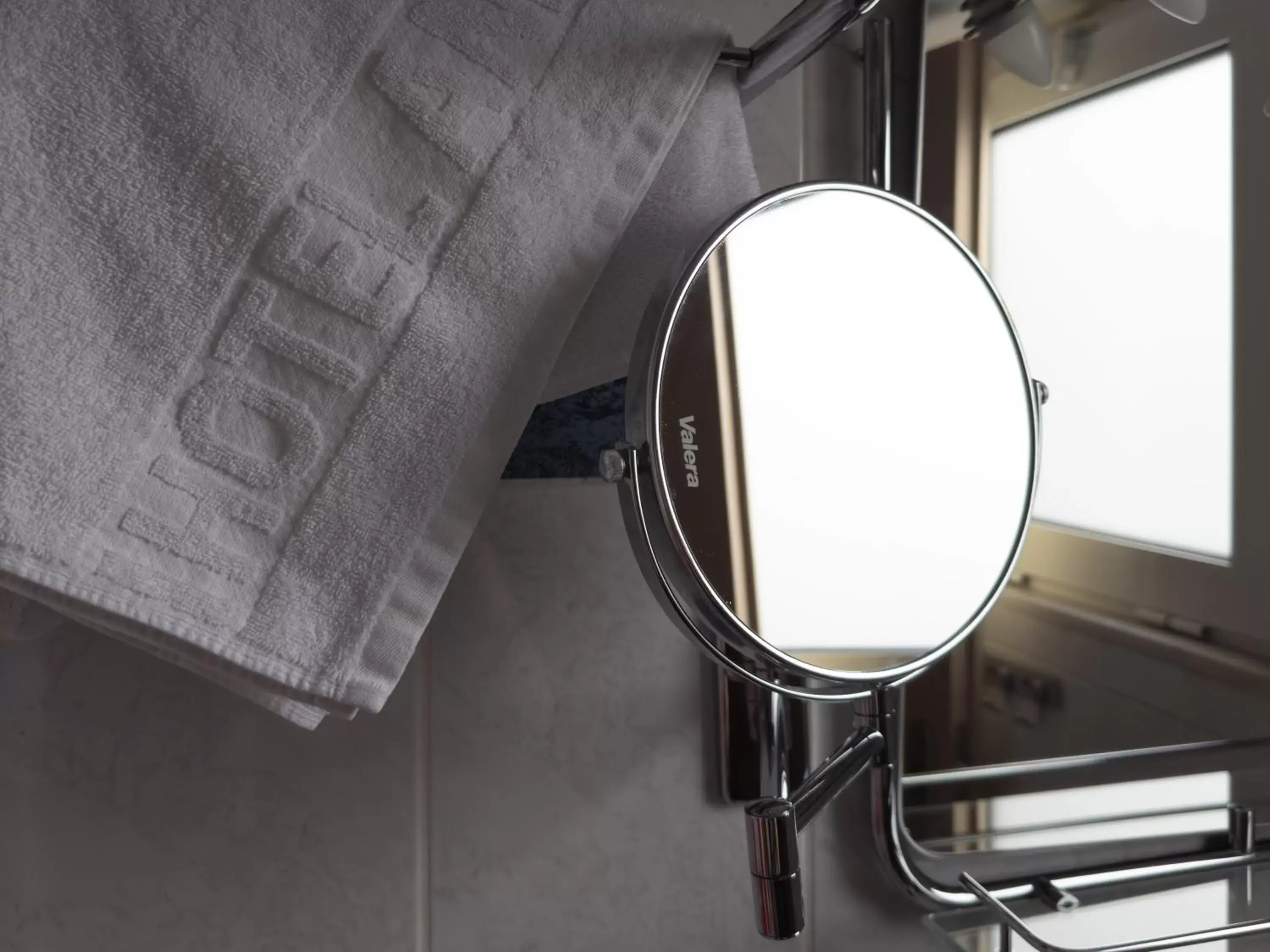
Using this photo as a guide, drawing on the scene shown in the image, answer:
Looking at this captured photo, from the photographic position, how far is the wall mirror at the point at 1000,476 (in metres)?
0.51

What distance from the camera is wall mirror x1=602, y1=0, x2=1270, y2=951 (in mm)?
511

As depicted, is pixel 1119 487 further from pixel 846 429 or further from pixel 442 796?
pixel 442 796

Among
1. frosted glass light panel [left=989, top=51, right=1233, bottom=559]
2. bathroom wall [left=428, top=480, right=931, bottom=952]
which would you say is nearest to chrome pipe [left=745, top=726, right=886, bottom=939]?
bathroom wall [left=428, top=480, right=931, bottom=952]

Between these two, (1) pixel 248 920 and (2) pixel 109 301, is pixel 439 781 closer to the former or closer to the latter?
(1) pixel 248 920

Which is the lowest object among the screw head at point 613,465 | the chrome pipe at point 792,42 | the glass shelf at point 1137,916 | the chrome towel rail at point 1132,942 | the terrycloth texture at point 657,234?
the glass shelf at point 1137,916

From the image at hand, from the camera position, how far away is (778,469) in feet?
1.71

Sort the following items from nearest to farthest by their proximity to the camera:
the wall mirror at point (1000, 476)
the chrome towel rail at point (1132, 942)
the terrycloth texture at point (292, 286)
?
the terrycloth texture at point (292, 286)
the wall mirror at point (1000, 476)
the chrome towel rail at point (1132, 942)

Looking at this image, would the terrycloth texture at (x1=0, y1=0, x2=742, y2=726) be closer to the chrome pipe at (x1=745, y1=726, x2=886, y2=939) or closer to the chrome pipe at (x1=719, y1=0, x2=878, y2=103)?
the chrome pipe at (x1=719, y1=0, x2=878, y2=103)

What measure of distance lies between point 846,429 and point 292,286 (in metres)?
0.29

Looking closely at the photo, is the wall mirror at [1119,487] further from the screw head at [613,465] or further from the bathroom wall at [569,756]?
the screw head at [613,465]

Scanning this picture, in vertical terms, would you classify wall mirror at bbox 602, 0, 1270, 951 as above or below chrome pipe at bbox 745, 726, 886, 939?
above

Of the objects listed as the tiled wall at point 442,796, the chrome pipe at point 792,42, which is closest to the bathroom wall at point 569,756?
the tiled wall at point 442,796

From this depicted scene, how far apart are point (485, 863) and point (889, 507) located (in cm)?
34

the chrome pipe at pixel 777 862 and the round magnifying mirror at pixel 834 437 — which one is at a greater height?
the round magnifying mirror at pixel 834 437
